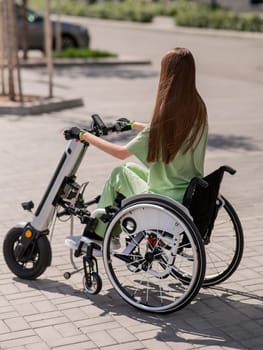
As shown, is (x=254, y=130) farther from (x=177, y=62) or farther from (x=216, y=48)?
(x=216, y=48)

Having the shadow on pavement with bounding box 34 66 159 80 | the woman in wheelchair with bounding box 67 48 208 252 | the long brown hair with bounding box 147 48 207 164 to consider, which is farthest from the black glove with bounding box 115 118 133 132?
the shadow on pavement with bounding box 34 66 159 80

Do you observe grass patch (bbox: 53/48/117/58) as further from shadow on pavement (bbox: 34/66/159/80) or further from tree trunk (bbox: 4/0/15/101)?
tree trunk (bbox: 4/0/15/101)

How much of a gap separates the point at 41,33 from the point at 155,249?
18.2 m

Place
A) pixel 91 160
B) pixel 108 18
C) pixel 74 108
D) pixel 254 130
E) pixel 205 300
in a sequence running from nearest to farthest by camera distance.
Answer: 1. pixel 205 300
2. pixel 91 160
3. pixel 254 130
4. pixel 74 108
5. pixel 108 18

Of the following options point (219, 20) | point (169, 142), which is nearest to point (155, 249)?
point (169, 142)

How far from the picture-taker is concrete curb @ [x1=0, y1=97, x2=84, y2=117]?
1299 cm

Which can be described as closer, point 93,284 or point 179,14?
point 93,284

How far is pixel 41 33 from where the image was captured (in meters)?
22.7

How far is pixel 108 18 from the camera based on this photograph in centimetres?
4344

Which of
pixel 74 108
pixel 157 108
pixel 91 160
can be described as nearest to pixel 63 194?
pixel 157 108

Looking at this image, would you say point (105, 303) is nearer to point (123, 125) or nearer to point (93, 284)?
point (93, 284)

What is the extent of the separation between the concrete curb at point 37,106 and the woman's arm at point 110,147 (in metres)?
7.84

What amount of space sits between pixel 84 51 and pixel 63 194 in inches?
649

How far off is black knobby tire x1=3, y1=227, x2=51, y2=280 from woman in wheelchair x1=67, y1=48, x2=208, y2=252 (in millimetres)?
457
